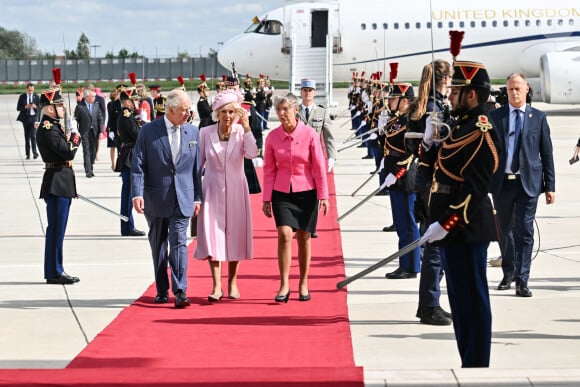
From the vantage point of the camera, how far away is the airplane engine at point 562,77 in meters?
35.8

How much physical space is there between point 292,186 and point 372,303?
1130 millimetres

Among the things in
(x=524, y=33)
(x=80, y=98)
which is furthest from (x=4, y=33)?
(x=80, y=98)

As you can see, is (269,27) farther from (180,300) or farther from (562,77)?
(180,300)

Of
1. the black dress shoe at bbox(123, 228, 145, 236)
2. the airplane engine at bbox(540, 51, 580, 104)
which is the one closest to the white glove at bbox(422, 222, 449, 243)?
the black dress shoe at bbox(123, 228, 145, 236)

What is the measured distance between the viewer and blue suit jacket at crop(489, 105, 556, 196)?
971 centimetres

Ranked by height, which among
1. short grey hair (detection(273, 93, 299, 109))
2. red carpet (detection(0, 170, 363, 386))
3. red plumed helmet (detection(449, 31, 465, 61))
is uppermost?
red plumed helmet (detection(449, 31, 465, 61))

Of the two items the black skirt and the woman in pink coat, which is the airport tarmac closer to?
the black skirt

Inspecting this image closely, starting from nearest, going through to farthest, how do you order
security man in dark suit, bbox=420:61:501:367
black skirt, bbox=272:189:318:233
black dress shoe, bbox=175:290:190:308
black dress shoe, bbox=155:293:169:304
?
security man in dark suit, bbox=420:61:501:367, black dress shoe, bbox=175:290:190:308, black skirt, bbox=272:189:318:233, black dress shoe, bbox=155:293:169:304

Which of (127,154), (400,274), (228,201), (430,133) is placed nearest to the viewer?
(430,133)

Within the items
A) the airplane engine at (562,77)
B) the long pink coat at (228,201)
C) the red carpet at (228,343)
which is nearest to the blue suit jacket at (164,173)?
the long pink coat at (228,201)

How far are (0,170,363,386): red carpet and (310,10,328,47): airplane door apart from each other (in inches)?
1195

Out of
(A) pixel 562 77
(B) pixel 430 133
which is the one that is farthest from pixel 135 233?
(A) pixel 562 77

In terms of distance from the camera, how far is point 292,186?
9352 millimetres

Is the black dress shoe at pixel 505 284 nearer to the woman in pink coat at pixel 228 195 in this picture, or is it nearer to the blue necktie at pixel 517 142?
the blue necktie at pixel 517 142
